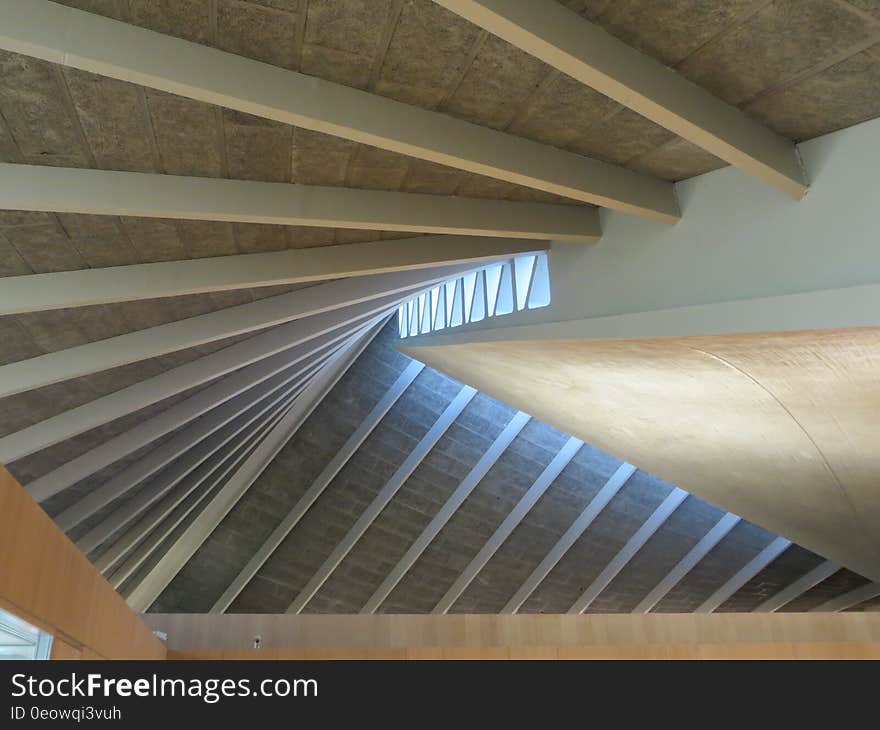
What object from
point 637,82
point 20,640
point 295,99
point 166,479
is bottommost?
point 20,640

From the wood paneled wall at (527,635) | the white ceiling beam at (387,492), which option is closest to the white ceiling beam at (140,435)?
the wood paneled wall at (527,635)

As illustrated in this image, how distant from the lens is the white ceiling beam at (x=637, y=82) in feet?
13.5

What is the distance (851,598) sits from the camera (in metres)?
23.8

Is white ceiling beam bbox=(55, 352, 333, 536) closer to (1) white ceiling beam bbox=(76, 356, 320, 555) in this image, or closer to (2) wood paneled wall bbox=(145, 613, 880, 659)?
(1) white ceiling beam bbox=(76, 356, 320, 555)

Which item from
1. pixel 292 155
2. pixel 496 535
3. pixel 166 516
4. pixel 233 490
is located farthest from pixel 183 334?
pixel 496 535

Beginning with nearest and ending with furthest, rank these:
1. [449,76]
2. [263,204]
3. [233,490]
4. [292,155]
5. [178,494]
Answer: [449,76]
[292,155]
[263,204]
[178,494]
[233,490]

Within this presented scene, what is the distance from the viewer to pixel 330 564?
768 inches

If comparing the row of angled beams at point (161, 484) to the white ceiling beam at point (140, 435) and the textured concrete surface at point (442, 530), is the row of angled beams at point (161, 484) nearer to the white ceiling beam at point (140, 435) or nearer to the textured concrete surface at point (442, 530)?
the white ceiling beam at point (140, 435)

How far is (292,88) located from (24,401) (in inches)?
258

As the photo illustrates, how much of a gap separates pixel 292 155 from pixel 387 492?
13.6 meters

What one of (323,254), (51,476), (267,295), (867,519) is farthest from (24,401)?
(867,519)

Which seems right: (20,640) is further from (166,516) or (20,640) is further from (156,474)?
(166,516)

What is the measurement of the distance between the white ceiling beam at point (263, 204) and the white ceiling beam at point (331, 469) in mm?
10789
